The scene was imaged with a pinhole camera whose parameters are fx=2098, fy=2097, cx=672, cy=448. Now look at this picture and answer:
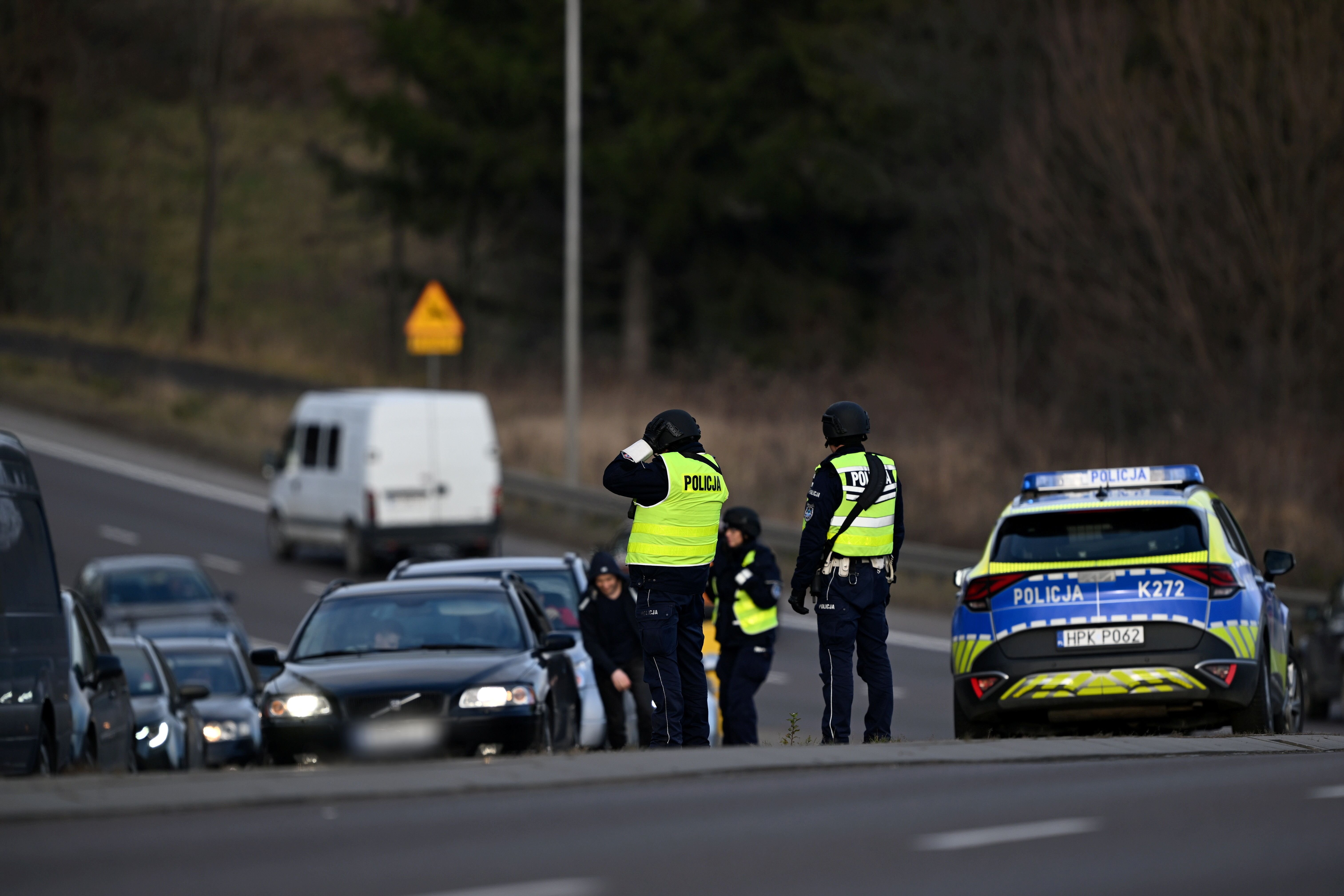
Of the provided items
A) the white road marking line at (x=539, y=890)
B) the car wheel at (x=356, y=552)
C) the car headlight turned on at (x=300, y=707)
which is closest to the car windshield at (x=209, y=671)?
the car headlight turned on at (x=300, y=707)

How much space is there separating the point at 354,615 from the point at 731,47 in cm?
3710

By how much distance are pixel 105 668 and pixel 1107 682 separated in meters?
5.72

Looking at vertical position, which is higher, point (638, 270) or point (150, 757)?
point (638, 270)

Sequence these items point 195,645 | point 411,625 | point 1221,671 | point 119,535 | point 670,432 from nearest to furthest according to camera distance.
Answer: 1. point 670,432
2. point 1221,671
3. point 411,625
4. point 195,645
5. point 119,535

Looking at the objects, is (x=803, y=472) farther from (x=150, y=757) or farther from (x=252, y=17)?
(x=252, y=17)

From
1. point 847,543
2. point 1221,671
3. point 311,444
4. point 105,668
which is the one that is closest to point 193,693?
point 105,668

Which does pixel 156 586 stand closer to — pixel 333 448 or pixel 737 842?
pixel 333 448

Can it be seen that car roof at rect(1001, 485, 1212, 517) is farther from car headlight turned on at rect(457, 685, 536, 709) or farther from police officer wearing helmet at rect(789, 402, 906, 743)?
car headlight turned on at rect(457, 685, 536, 709)

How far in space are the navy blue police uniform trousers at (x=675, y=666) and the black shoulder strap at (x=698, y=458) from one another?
2.30 feet

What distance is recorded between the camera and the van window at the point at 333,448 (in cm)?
2798

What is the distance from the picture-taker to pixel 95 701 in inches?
516

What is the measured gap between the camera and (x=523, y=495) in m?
33.0

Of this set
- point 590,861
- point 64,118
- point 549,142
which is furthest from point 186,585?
point 64,118

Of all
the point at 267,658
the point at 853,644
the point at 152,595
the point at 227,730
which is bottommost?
the point at 227,730
